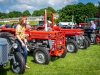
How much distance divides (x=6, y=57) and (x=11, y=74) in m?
0.74

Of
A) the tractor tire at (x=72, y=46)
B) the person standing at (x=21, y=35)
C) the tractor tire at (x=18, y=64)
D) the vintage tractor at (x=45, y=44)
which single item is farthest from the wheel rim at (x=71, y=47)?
the tractor tire at (x=18, y=64)

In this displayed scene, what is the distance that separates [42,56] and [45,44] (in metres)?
0.80

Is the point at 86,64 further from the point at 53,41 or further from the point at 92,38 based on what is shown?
the point at 92,38

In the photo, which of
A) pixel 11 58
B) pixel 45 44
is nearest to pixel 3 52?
pixel 11 58

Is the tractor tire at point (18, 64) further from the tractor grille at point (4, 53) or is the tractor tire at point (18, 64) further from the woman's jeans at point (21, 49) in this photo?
the tractor grille at point (4, 53)

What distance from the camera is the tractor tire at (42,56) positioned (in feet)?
22.8

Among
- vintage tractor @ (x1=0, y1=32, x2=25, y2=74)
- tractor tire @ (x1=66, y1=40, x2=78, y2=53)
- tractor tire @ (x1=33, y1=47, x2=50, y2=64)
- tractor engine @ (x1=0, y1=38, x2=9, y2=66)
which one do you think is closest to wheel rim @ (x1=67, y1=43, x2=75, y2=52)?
tractor tire @ (x1=66, y1=40, x2=78, y2=53)

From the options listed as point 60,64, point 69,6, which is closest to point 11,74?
point 60,64

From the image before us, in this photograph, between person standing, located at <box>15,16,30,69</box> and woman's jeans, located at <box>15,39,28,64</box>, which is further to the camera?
woman's jeans, located at <box>15,39,28,64</box>

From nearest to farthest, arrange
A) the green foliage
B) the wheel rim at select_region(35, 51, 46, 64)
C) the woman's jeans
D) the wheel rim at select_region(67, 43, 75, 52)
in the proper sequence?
the woman's jeans < the wheel rim at select_region(35, 51, 46, 64) < the wheel rim at select_region(67, 43, 75, 52) < the green foliage

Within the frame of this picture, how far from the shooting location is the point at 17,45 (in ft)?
19.6

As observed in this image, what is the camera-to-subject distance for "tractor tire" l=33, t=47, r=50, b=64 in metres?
6.96

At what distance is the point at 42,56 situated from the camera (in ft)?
23.4

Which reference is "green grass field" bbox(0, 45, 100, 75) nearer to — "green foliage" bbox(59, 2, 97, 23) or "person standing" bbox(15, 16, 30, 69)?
"person standing" bbox(15, 16, 30, 69)
